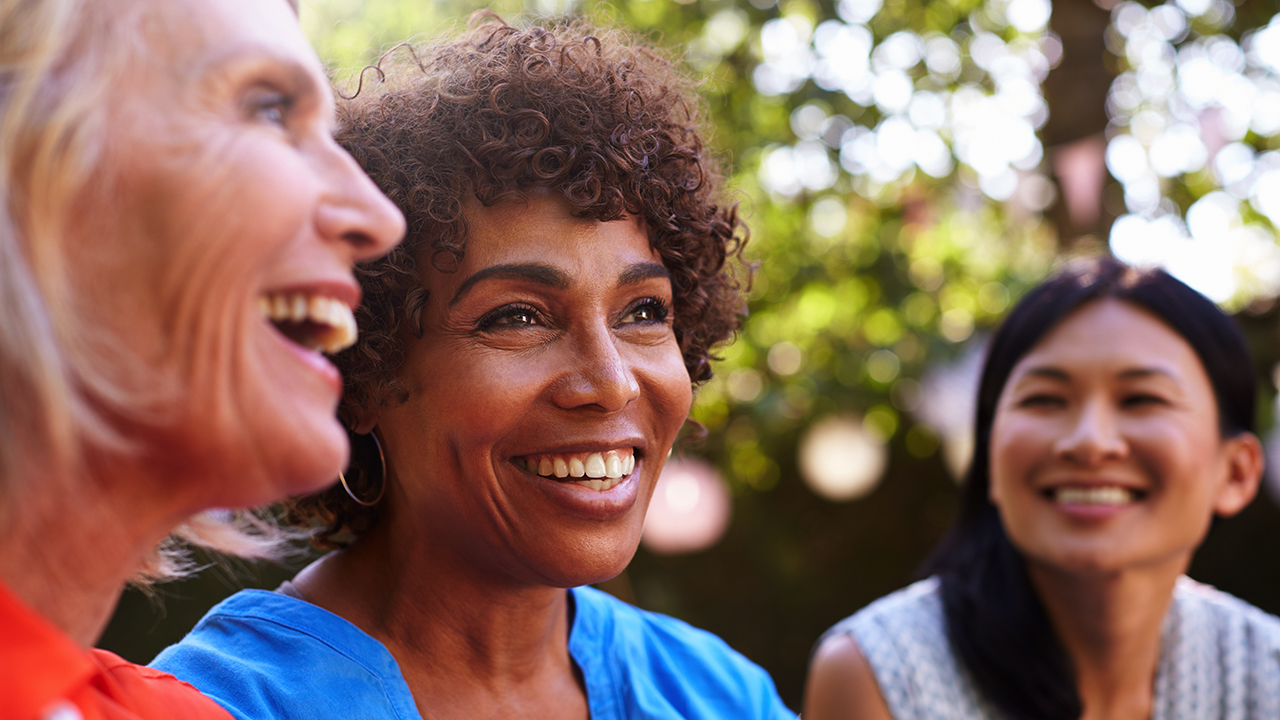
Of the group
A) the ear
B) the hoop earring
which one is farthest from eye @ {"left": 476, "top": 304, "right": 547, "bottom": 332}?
the ear

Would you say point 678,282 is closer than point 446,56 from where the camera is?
No

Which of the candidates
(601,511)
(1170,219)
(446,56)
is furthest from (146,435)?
(1170,219)

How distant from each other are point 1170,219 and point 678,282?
5.16 metres

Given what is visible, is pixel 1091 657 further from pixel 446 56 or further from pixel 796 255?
pixel 796 255

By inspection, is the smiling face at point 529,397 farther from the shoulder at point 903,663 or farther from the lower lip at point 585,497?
the shoulder at point 903,663

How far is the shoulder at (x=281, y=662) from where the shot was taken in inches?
58.1

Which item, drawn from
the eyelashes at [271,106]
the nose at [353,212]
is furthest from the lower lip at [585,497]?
the eyelashes at [271,106]

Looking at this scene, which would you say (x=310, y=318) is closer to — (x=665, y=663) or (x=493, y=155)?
(x=493, y=155)

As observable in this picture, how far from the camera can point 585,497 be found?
156 cm

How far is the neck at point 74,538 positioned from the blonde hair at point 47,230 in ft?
0.05

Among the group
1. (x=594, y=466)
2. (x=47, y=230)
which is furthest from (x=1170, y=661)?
(x=47, y=230)

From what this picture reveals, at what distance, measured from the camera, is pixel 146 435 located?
0.95 metres

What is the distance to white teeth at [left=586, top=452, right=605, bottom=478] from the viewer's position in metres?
1.58

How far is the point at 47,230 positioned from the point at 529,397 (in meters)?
0.75
